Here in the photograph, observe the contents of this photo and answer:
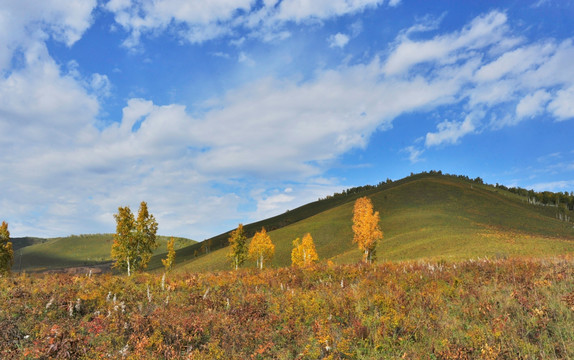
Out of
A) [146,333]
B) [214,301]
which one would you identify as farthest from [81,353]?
[214,301]

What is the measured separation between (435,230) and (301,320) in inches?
2540

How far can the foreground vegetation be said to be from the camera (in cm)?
622

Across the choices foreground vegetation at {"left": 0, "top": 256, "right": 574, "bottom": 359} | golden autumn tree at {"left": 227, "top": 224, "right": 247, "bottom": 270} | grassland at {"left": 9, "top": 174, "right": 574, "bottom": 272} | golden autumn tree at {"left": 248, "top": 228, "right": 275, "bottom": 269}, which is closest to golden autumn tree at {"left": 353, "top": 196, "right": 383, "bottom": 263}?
grassland at {"left": 9, "top": 174, "right": 574, "bottom": 272}

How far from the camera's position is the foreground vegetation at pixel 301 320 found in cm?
622

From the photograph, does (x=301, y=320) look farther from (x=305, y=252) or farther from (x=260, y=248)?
(x=260, y=248)

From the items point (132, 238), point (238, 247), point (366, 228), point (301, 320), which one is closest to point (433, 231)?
point (366, 228)

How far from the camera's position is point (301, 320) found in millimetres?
7992

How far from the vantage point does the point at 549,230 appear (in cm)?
7375

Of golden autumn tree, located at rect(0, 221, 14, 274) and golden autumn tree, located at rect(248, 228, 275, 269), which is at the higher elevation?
golden autumn tree, located at rect(0, 221, 14, 274)

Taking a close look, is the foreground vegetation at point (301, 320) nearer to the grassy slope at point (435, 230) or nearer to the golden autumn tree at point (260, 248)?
the grassy slope at point (435, 230)

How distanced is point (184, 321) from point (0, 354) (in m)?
3.44

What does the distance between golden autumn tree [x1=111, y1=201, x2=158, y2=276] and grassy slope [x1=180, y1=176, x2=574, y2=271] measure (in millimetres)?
29731

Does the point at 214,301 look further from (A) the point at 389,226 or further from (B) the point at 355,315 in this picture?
(A) the point at 389,226

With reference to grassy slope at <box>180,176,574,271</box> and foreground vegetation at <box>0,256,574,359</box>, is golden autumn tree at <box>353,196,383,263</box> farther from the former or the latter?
foreground vegetation at <box>0,256,574,359</box>
